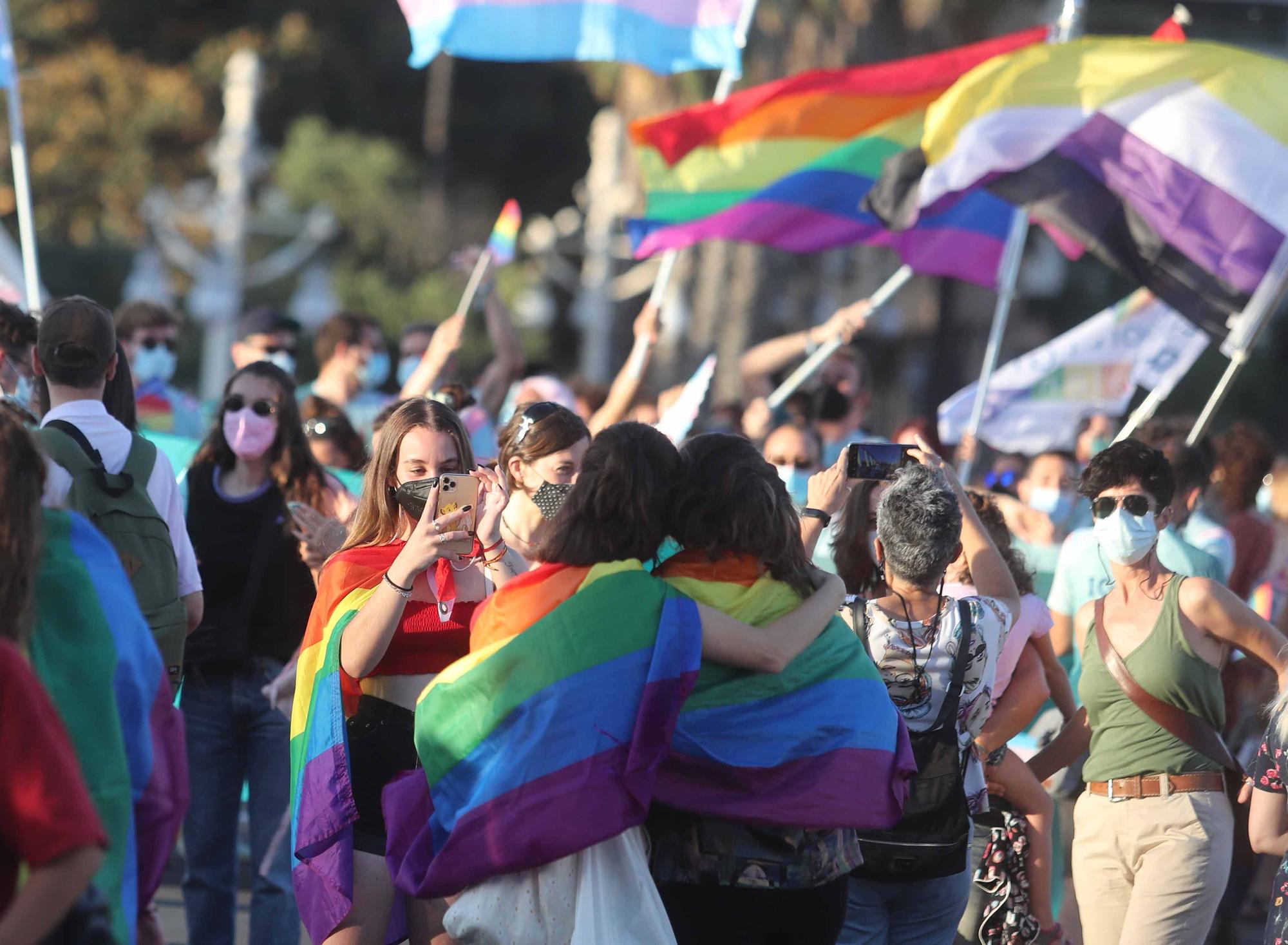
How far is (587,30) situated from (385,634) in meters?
5.10

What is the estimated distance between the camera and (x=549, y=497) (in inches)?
180

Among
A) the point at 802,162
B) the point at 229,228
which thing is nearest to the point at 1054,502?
the point at 802,162

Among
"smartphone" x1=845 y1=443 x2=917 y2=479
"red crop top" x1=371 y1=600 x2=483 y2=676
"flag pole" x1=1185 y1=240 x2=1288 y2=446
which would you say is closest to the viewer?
"red crop top" x1=371 y1=600 x2=483 y2=676

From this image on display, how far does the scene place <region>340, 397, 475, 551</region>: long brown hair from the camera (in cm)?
411

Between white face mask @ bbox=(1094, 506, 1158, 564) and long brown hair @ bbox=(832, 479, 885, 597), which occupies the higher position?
white face mask @ bbox=(1094, 506, 1158, 564)

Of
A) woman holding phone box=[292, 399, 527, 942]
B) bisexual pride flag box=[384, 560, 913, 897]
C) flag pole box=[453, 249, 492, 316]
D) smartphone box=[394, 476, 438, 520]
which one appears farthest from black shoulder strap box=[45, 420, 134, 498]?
flag pole box=[453, 249, 492, 316]

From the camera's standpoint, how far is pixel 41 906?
2.28 meters

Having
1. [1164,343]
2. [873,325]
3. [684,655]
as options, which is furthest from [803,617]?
[873,325]

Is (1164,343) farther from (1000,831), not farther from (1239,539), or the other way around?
(1000,831)

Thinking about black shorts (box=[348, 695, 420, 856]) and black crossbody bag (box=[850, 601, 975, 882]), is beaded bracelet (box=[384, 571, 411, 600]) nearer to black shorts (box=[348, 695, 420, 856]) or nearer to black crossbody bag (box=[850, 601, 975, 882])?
black shorts (box=[348, 695, 420, 856])

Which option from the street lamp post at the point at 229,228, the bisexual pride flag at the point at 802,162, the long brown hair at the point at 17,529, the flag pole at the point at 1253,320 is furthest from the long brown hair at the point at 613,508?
the street lamp post at the point at 229,228

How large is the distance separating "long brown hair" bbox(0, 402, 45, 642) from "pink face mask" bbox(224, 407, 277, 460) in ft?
8.39

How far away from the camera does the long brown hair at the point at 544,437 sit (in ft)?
15.0

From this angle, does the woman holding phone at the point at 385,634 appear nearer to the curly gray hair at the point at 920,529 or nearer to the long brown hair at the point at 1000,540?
the curly gray hair at the point at 920,529
